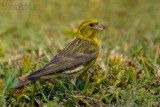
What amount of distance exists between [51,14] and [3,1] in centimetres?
180

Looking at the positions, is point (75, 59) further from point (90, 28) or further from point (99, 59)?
point (99, 59)

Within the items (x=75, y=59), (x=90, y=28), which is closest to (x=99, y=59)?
(x=90, y=28)

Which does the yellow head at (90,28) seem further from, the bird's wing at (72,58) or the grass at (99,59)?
the grass at (99,59)

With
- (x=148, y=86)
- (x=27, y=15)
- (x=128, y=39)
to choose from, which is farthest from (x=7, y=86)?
(x=27, y=15)

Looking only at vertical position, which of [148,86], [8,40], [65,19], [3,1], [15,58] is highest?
[3,1]

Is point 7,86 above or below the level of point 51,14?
below

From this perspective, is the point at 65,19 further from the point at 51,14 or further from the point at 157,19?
the point at 157,19

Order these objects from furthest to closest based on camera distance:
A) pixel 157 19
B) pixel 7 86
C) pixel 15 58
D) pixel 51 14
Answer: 1. pixel 51 14
2. pixel 157 19
3. pixel 15 58
4. pixel 7 86

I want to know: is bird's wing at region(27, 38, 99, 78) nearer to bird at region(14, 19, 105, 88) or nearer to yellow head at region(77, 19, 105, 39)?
bird at region(14, 19, 105, 88)

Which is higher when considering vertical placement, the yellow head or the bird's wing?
the yellow head

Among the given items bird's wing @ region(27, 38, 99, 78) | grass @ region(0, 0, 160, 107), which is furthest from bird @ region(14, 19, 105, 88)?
grass @ region(0, 0, 160, 107)

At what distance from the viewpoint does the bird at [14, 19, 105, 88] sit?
3887mm

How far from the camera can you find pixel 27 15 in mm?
8727

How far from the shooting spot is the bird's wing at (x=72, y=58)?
155 inches
